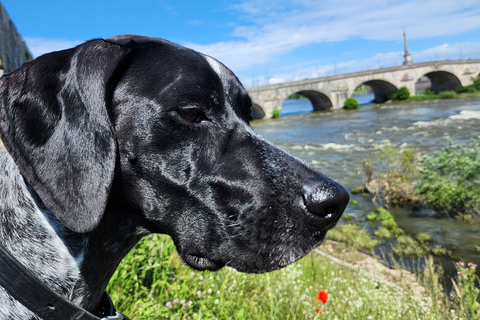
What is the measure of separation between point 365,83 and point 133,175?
55.9 meters

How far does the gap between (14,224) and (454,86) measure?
63940 mm

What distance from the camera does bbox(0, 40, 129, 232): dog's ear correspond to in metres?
1.57

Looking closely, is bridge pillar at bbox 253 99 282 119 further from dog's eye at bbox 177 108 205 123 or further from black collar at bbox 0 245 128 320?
black collar at bbox 0 245 128 320

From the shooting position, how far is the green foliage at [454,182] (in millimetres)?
10273

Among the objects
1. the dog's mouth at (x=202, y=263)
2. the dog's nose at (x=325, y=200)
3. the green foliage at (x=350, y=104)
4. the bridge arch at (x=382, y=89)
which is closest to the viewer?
the dog's nose at (x=325, y=200)

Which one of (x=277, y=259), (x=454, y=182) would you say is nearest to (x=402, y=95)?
(x=454, y=182)

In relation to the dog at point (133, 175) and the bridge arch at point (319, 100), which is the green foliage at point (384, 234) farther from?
the bridge arch at point (319, 100)

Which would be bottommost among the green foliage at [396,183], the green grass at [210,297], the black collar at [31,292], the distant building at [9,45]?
the green foliage at [396,183]

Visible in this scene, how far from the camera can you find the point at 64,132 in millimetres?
1619

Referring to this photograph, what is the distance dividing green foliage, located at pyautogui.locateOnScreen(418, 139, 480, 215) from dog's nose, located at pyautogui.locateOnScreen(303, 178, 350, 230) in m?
9.78

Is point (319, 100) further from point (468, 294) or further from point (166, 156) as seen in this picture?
point (166, 156)

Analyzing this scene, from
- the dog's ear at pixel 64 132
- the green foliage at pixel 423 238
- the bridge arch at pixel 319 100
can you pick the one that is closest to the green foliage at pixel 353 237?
the green foliage at pixel 423 238

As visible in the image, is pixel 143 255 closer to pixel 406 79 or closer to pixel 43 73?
pixel 43 73

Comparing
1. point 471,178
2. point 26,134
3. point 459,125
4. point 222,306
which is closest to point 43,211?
point 26,134
